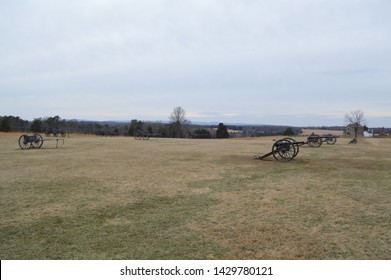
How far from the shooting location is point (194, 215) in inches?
249

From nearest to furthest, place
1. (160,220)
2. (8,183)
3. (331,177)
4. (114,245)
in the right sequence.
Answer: (114,245) < (160,220) < (8,183) < (331,177)

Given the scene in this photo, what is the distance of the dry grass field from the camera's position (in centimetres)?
468

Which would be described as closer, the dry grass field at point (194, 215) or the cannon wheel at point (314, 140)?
the dry grass field at point (194, 215)

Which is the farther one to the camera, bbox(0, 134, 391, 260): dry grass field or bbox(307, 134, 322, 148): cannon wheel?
bbox(307, 134, 322, 148): cannon wheel

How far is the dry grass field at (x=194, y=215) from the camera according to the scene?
468cm

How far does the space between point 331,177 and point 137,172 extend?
256 inches

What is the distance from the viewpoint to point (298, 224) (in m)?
5.75

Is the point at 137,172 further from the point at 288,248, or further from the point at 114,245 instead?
the point at 288,248

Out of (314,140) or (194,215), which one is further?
(314,140)

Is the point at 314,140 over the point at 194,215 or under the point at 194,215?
over

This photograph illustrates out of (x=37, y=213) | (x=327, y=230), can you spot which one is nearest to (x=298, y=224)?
(x=327, y=230)

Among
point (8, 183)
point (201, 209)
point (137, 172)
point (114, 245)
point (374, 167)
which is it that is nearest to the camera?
point (114, 245)

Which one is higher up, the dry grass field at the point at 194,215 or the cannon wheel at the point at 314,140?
the cannon wheel at the point at 314,140

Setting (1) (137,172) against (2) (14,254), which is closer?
(2) (14,254)
